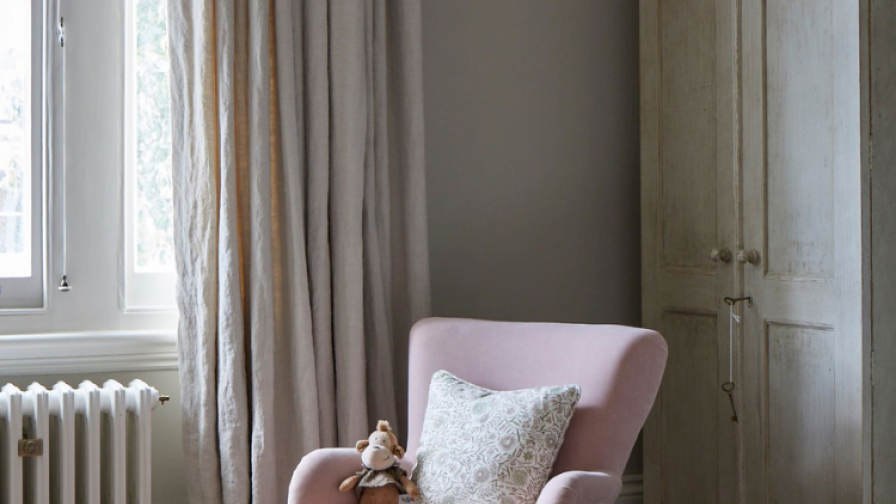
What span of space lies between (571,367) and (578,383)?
0.15ft

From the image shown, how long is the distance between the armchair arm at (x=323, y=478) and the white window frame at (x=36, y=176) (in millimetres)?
953

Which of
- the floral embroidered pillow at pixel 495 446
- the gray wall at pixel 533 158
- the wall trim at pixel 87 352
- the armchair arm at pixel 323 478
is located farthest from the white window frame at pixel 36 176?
the floral embroidered pillow at pixel 495 446

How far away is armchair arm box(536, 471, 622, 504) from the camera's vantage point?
1.59 m

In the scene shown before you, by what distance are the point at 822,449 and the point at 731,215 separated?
2.08 feet

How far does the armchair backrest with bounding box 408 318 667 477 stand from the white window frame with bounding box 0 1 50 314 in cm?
104

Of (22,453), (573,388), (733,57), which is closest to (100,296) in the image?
(22,453)

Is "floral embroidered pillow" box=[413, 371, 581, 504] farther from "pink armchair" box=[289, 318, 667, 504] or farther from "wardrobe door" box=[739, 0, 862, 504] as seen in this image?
"wardrobe door" box=[739, 0, 862, 504]

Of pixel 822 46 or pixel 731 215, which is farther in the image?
pixel 731 215

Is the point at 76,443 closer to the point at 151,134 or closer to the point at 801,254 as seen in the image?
the point at 151,134

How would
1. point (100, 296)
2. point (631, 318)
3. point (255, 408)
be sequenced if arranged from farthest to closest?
point (631, 318) < point (100, 296) < point (255, 408)

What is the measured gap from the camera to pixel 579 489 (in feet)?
5.31

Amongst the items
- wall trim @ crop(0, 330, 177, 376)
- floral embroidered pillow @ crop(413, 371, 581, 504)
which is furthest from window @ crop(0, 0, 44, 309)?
floral embroidered pillow @ crop(413, 371, 581, 504)

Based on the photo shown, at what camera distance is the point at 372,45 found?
2342 millimetres

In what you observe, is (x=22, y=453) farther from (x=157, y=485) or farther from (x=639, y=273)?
(x=639, y=273)
